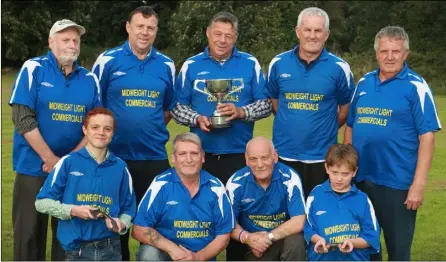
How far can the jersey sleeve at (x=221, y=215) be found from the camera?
18.6 ft

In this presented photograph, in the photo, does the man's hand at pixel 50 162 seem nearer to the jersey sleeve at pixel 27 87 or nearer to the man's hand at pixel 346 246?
the jersey sleeve at pixel 27 87

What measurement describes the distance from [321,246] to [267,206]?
63cm

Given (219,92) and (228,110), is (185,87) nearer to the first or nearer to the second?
(219,92)

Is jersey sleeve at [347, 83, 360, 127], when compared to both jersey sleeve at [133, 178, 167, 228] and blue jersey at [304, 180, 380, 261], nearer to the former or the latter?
blue jersey at [304, 180, 380, 261]

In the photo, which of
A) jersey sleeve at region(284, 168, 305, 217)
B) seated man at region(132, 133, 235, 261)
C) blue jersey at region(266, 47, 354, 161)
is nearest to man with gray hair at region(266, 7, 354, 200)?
blue jersey at region(266, 47, 354, 161)

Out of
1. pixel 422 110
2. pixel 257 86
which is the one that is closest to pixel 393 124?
pixel 422 110

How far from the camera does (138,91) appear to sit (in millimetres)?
6305

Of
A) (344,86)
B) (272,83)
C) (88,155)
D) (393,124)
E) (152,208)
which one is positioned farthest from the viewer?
(272,83)

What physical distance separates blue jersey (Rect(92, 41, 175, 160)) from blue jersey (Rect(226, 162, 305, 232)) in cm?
91

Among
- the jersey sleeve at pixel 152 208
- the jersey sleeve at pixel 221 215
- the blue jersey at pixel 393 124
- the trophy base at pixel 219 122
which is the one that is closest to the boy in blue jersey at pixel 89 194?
the jersey sleeve at pixel 152 208

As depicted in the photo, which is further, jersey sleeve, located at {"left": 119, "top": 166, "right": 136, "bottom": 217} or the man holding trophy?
the man holding trophy

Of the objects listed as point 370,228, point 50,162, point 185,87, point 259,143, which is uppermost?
point 185,87

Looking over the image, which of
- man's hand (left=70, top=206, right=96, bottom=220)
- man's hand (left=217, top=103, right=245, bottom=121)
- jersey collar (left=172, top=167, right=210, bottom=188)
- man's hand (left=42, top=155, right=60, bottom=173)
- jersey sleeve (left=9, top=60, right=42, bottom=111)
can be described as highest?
jersey sleeve (left=9, top=60, right=42, bottom=111)

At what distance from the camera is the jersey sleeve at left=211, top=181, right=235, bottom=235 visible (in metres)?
5.67
